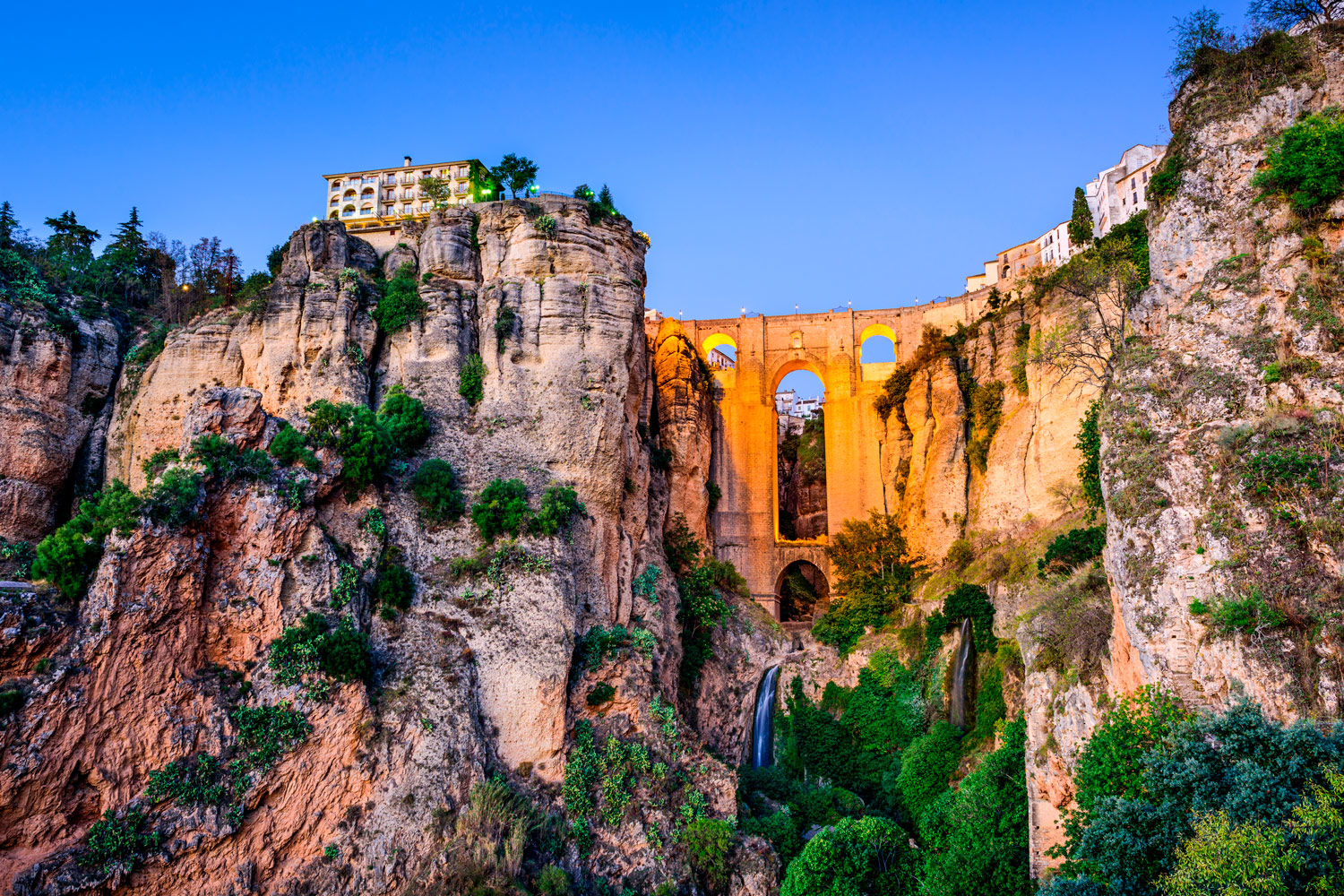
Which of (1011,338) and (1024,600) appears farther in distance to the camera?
(1011,338)

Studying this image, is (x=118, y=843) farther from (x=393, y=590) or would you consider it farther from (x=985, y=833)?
(x=985, y=833)

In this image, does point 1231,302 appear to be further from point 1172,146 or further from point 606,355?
point 606,355

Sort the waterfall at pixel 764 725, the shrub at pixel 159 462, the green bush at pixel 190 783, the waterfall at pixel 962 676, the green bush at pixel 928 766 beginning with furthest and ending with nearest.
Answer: the waterfall at pixel 764 725 < the waterfall at pixel 962 676 < the green bush at pixel 928 766 < the shrub at pixel 159 462 < the green bush at pixel 190 783

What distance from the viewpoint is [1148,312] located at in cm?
1781

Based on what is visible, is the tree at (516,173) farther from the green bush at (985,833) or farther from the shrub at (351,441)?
the green bush at (985,833)

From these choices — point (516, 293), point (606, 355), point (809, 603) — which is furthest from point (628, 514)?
point (809, 603)

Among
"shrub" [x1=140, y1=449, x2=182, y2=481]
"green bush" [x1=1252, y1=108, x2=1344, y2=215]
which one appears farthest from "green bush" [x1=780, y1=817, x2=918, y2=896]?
"shrub" [x1=140, y1=449, x2=182, y2=481]

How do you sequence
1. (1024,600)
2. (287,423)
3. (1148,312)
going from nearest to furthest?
(1148,312), (287,423), (1024,600)

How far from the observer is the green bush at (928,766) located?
29312mm

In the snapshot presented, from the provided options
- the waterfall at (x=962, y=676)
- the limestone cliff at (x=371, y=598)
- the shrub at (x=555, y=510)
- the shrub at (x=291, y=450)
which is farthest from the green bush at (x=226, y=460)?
the waterfall at (x=962, y=676)

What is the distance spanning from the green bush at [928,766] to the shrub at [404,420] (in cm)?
1980

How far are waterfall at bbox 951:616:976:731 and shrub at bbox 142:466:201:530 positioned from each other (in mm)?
25388

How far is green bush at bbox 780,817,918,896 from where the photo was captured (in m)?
22.3

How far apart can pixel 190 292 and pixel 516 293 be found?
16.0 m
